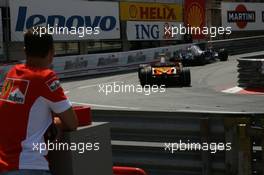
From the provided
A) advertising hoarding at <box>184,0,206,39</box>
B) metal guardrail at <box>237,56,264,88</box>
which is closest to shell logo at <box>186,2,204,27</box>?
advertising hoarding at <box>184,0,206,39</box>

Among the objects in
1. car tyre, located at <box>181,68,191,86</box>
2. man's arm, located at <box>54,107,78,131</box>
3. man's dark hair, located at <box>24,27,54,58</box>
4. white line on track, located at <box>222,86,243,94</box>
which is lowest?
white line on track, located at <box>222,86,243,94</box>

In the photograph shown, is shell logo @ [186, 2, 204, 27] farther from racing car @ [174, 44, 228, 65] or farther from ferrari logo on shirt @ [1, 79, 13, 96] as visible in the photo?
ferrari logo on shirt @ [1, 79, 13, 96]

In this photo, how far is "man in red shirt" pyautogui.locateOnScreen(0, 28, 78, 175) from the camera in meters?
3.43

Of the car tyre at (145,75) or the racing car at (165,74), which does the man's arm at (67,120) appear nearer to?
the racing car at (165,74)

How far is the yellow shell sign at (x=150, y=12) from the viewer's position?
41.1 m

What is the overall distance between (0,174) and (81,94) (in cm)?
1790

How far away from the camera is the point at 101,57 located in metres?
33.0

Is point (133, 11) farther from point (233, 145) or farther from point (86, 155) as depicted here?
point (86, 155)

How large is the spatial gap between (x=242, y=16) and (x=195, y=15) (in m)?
8.54

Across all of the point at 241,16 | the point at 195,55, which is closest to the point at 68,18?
the point at 195,55

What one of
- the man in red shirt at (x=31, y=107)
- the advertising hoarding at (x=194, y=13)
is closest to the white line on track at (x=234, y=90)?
the man in red shirt at (x=31, y=107)

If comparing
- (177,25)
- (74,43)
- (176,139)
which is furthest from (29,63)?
(177,25)

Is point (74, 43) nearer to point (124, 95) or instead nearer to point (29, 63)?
point (124, 95)

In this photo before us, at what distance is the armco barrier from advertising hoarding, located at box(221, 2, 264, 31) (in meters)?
46.4
